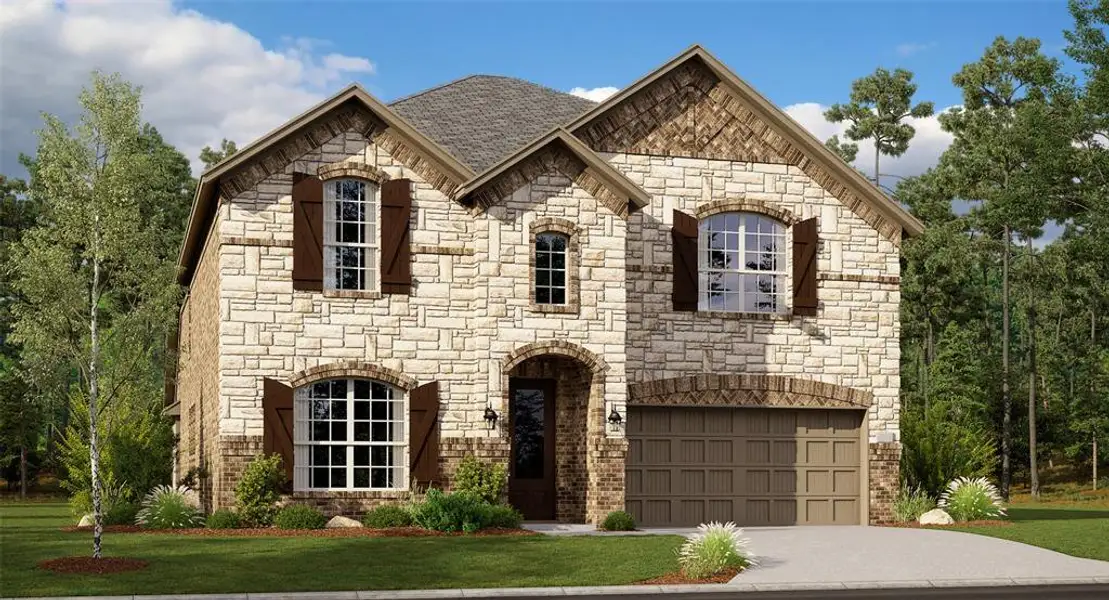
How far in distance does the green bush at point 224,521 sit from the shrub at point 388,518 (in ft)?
7.31

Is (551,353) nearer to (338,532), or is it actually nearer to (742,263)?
(742,263)

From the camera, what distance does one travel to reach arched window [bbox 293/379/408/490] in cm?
2322

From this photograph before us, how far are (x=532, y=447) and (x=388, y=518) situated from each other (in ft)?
12.6

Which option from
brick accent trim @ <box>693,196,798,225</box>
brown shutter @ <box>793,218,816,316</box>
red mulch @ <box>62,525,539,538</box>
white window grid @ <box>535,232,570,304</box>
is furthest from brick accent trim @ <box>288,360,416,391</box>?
brown shutter @ <box>793,218,816,316</box>

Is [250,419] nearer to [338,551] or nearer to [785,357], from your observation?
[338,551]

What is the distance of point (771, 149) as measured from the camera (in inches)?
1033

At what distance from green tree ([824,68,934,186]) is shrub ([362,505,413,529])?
38.2 m

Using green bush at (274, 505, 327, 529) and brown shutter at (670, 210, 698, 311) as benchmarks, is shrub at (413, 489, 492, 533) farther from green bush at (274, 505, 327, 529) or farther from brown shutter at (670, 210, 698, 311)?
brown shutter at (670, 210, 698, 311)

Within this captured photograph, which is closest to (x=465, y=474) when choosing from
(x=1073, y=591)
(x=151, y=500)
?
(x=151, y=500)

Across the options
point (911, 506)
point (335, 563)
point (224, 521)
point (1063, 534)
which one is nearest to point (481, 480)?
point (224, 521)

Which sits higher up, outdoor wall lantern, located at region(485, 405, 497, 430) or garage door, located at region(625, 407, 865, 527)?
outdoor wall lantern, located at region(485, 405, 497, 430)

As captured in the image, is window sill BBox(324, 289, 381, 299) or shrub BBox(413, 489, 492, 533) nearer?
shrub BBox(413, 489, 492, 533)

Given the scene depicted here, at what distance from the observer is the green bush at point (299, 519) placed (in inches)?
865

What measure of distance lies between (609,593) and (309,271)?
10.1 metres
